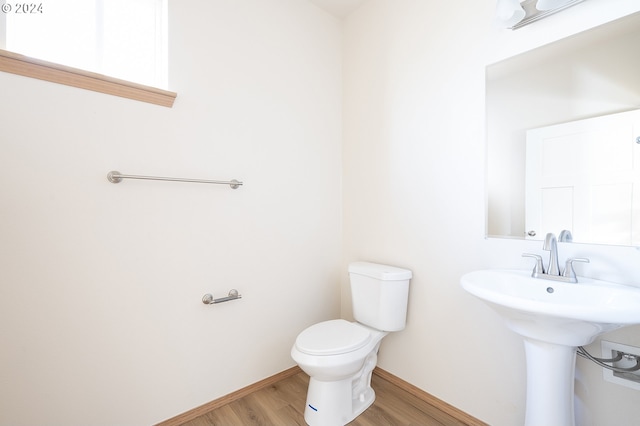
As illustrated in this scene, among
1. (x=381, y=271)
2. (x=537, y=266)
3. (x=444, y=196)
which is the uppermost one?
(x=444, y=196)

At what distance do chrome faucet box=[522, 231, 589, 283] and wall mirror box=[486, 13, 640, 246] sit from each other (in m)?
0.10

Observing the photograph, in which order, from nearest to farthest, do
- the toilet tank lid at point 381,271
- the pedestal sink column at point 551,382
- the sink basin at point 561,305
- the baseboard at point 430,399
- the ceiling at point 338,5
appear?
the sink basin at point 561,305, the pedestal sink column at point 551,382, the baseboard at point 430,399, the toilet tank lid at point 381,271, the ceiling at point 338,5

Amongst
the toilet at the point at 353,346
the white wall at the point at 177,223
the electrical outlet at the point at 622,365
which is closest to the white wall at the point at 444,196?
the electrical outlet at the point at 622,365

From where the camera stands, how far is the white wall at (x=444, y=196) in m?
1.13

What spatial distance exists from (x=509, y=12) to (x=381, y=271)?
4.35ft

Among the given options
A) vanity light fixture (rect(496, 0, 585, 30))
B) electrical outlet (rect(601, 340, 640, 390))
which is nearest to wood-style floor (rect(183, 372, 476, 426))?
electrical outlet (rect(601, 340, 640, 390))

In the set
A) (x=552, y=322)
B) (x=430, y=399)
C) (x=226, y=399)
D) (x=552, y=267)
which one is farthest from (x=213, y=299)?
(x=552, y=267)

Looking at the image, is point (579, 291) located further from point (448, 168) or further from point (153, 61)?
point (153, 61)

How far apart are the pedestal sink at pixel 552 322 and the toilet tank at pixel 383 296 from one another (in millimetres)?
493

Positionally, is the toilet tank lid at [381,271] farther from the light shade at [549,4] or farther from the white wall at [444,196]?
the light shade at [549,4]

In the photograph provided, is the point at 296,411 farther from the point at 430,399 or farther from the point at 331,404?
Result: the point at 430,399

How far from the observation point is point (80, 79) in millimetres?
1197

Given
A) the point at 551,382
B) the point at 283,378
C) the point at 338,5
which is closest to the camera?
the point at 551,382

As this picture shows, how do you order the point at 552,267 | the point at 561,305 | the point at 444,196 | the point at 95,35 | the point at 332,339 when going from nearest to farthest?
the point at 561,305 < the point at 552,267 < the point at 95,35 < the point at 332,339 < the point at 444,196
